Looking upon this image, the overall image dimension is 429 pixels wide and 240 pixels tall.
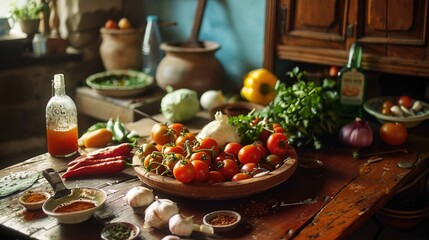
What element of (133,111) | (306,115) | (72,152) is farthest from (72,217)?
(133,111)

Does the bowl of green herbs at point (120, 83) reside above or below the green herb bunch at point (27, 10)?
below

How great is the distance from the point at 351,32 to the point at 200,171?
1.16 metres

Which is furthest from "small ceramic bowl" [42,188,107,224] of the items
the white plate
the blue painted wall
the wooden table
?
the blue painted wall

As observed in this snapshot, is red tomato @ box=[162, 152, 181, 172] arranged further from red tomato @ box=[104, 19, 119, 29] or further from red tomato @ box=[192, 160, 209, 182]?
red tomato @ box=[104, 19, 119, 29]

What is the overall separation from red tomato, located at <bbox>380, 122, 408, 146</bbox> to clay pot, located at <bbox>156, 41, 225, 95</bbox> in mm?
1016

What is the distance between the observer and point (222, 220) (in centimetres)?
166

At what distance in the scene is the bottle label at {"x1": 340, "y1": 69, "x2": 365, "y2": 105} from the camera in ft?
8.18

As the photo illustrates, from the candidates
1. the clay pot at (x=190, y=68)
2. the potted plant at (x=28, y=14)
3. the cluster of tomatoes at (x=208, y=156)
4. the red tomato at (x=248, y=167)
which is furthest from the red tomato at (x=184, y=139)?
the potted plant at (x=28, y=14)

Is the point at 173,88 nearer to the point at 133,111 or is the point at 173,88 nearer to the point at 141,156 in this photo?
the point at 133,111

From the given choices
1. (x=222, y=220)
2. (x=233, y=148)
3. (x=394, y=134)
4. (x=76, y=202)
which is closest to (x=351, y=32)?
(x=394, y=134)

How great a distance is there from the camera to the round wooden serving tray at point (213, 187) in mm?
1756

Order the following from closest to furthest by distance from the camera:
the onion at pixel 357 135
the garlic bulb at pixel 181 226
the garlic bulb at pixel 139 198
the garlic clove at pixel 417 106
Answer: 1. the garlic bulb at pixel 181 226
2. the garlic bulb at pixel 139 198
3. the onion at pixel 357 135
4. the garlic clove at pixel 417 106

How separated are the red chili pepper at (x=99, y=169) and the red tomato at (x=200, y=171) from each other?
1.06 ft

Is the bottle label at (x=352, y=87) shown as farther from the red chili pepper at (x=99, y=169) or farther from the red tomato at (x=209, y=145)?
the red chili pepper at (x=99, y=169)
